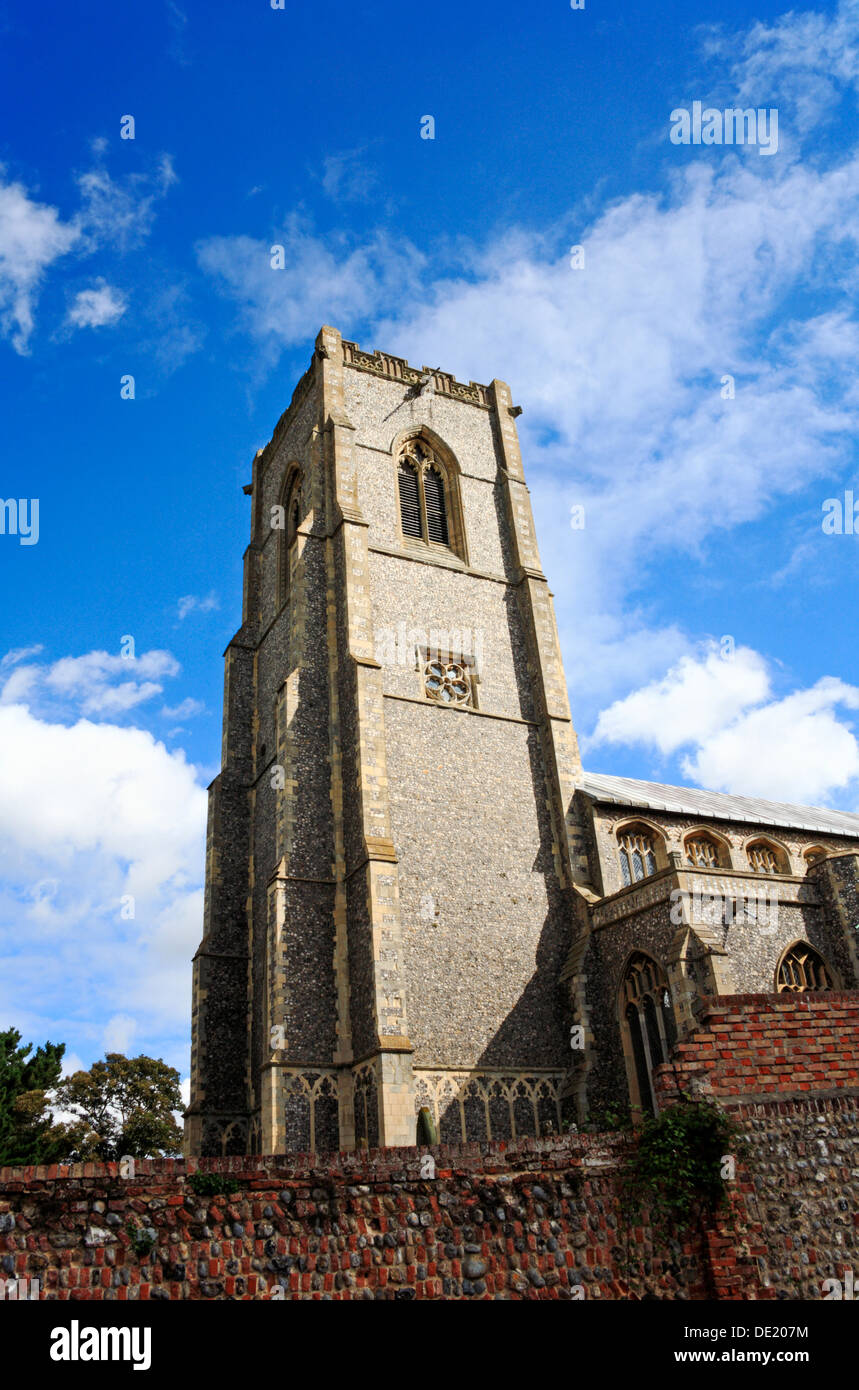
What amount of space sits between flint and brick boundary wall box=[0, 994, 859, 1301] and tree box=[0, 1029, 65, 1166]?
24863 mm

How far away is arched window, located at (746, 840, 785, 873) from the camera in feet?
77.0

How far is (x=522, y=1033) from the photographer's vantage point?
1764cm

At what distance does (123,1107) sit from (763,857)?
2077 centimetres

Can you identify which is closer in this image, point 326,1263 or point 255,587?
point 326,1263

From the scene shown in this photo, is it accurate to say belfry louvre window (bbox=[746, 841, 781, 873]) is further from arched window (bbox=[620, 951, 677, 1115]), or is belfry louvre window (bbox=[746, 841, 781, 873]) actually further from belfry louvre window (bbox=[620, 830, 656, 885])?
arched window (bbox=[620, 951, 677, 1115])

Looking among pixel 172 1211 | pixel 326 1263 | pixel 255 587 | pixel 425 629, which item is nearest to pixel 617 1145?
pixel 326 1263

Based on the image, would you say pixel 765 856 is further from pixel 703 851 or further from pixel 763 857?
pixel 703 851

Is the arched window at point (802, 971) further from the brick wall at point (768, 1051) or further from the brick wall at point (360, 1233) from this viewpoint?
the brick wall at point (360, 1233)

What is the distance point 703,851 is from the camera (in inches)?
904

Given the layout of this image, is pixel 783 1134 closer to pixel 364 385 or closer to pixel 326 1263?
pixel 326 1263

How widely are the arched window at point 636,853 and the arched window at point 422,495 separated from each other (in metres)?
8.74

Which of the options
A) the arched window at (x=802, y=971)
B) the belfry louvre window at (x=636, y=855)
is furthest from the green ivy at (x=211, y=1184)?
the belfry louvre window at (x=636, y=855)

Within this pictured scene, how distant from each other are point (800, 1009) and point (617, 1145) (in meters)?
1.80
